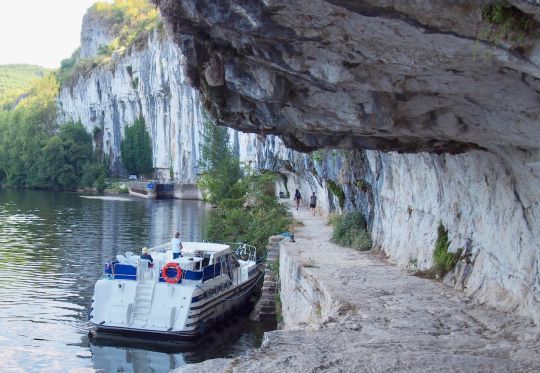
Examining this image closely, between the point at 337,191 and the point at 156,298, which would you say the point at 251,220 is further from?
the point at 156,298

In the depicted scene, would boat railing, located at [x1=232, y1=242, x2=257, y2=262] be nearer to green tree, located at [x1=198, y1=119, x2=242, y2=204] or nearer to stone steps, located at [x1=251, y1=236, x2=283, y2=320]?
stone steps, located at [x1=251, y1=236, x2=283, y2=320]

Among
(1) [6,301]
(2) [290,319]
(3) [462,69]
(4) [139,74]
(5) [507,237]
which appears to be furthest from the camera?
(4) [139,74]

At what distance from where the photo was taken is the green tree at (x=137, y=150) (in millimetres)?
85500

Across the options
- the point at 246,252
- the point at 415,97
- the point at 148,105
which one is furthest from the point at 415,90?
the point at 148,105

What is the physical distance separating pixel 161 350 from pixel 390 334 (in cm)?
880

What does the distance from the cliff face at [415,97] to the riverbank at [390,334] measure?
0.59m

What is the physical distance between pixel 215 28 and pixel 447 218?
725 centimetres

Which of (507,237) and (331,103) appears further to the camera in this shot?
(507,237)

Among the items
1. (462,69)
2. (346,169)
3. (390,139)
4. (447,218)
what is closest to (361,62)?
(462,69)

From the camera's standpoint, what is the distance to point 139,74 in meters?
82.1

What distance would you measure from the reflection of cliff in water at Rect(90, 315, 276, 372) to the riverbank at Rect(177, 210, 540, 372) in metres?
3.57

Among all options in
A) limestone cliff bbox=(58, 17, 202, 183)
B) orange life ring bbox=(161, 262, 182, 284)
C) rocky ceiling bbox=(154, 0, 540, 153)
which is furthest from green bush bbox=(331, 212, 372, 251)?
limestone cliff bbox=(58, 17, 202, 183)

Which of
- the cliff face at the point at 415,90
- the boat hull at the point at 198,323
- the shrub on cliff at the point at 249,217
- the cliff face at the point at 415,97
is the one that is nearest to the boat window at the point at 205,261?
the boat hull at the point at 198,323

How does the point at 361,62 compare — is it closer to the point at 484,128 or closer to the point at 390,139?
the point at 484,128
